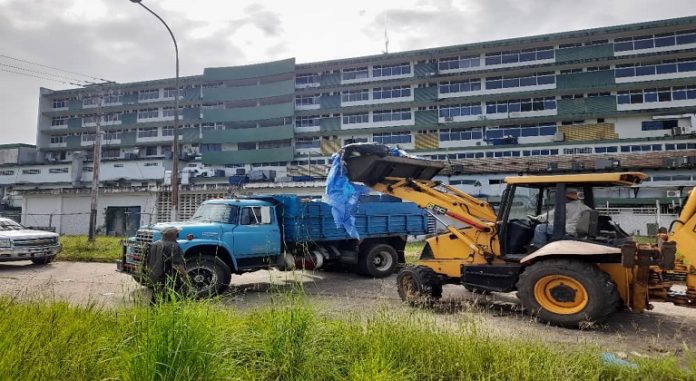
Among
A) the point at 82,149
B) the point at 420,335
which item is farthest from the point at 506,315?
the point at 82,149

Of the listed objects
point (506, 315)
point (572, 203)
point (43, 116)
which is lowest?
point (506, 315)

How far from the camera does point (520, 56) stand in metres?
41.8

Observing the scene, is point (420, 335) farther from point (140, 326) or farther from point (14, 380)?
point (14, 380)

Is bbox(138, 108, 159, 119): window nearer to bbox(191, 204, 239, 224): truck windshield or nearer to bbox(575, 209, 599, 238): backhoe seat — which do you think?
bbox(191, 204, 239, 224): truck windshield

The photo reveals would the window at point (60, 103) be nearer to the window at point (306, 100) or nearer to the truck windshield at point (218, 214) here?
the window at point (306, 100)

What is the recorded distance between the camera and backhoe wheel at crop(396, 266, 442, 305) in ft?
25.6

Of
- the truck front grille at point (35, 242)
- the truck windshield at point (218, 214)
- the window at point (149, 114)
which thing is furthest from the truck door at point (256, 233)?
the window at point (149, 114)

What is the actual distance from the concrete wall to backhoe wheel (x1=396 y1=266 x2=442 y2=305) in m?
29.5

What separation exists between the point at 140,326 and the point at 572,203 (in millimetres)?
6523

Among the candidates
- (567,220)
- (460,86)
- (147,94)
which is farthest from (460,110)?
(147,94)

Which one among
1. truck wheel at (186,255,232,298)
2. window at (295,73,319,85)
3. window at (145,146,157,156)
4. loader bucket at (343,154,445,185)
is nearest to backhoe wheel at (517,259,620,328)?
loader bucket at (343,154,445,185)

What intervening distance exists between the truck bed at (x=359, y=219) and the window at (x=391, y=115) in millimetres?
31965

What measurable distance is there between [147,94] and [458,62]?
4041 cm

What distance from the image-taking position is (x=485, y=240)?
7.91 meters
